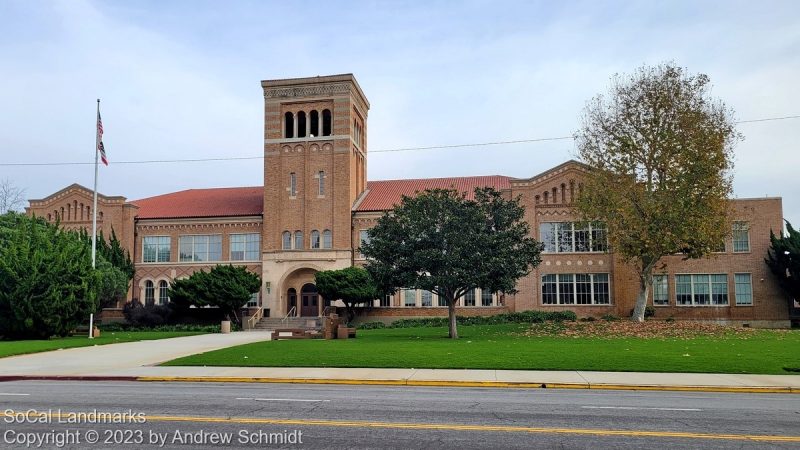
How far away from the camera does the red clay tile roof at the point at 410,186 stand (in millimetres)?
48688

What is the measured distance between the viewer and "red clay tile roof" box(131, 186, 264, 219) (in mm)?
50562

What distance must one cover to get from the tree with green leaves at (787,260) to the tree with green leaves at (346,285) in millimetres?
25031

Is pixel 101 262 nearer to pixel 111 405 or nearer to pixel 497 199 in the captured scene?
pixel 497 199

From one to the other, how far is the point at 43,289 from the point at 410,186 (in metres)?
27.4

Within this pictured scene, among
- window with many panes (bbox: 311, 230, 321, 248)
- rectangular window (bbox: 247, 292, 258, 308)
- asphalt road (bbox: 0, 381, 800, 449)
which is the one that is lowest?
asphalt road (bbox: 0, 381, 800, 449)

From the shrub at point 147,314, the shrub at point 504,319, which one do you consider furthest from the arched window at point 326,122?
the shrub at point 147,314

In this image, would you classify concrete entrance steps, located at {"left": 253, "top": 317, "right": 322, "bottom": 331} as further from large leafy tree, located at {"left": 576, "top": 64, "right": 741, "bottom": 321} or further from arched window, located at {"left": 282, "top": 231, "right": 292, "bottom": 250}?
large leafy tree, located at {"left": 576, "top": 64, "right": 741, "bottom": 321}

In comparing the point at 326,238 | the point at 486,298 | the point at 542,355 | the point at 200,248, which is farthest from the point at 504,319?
the point at 200,248

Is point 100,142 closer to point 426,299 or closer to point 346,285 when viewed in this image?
point 346,285

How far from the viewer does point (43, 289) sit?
32.3 metres

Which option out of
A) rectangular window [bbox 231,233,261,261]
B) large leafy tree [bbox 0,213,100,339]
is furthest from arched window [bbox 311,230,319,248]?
large leafy tree [bbox 0,213,100,339]

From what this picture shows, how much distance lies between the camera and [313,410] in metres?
11.2

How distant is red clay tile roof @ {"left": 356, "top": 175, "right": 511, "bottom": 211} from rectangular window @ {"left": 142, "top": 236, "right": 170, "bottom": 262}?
15323 mm

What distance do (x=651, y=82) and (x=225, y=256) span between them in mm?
31903
